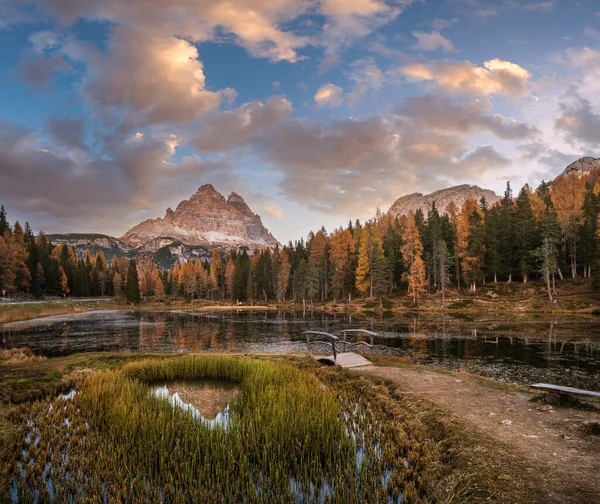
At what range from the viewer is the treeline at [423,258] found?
71500 millimetres

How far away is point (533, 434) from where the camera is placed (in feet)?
29.5

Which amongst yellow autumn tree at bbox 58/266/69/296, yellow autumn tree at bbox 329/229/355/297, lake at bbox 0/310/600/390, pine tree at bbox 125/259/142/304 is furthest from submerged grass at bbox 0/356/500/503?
yellow autumn tree at bbox 58/266/69/296

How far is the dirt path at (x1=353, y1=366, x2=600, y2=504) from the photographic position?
21.3ft

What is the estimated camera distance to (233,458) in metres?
7.85

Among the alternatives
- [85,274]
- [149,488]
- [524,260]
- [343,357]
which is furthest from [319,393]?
[85,274]

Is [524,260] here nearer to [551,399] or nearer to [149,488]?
[551,399]

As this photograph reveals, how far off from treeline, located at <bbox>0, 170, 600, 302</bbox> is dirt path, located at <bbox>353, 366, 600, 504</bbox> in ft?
194

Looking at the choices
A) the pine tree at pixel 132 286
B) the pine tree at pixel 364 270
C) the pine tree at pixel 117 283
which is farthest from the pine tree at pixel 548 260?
the pine tree at pixel 117 283

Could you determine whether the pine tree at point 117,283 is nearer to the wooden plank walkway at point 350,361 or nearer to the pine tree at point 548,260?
the pine tree at point 548,260

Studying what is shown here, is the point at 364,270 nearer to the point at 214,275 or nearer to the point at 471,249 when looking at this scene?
the point at 471,249

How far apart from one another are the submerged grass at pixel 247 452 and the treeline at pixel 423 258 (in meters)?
64.4

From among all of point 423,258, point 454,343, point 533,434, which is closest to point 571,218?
point 423,258

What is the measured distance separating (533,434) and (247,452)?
737cm

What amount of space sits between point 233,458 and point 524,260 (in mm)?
80162
